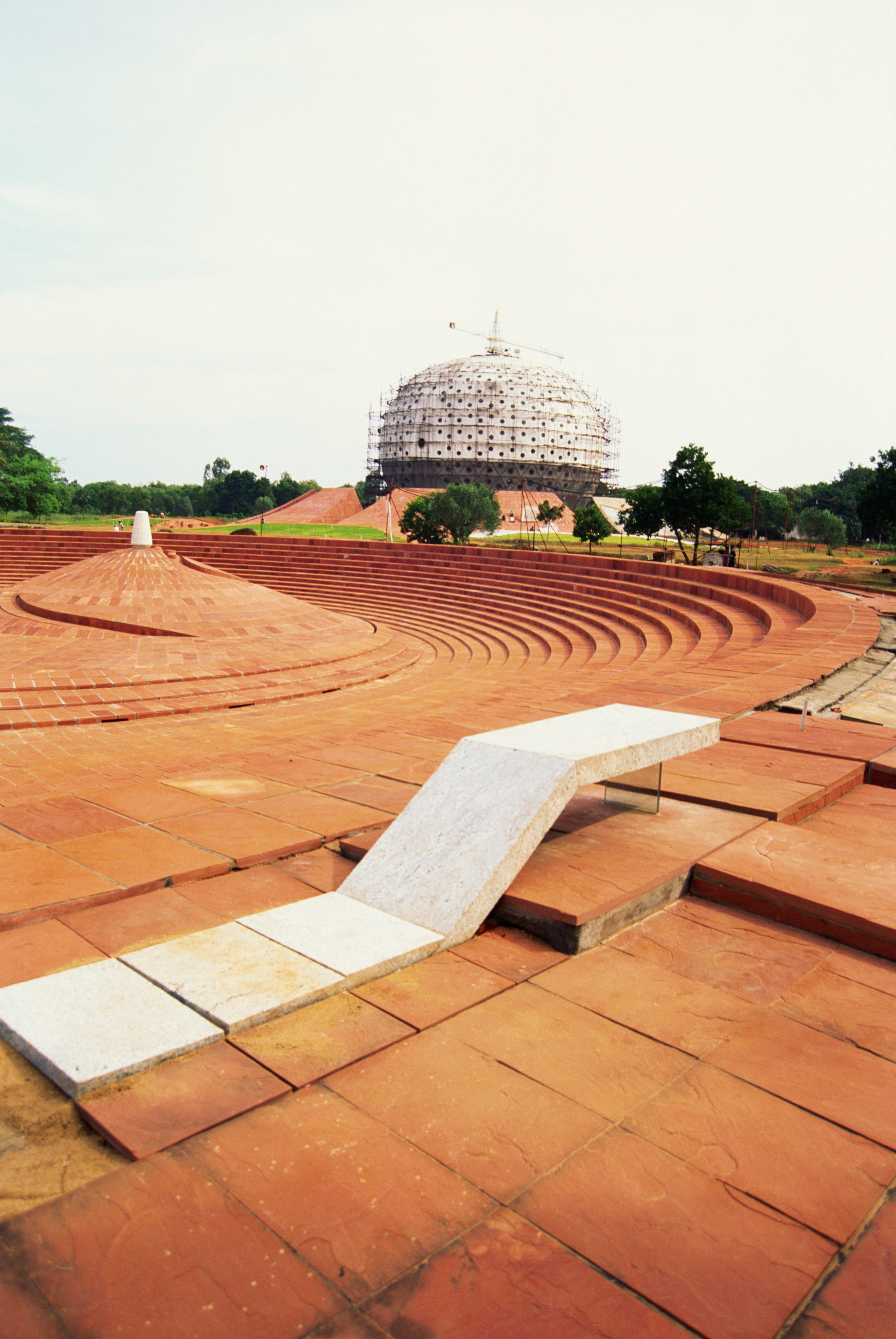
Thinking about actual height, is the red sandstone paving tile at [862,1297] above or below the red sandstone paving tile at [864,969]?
below

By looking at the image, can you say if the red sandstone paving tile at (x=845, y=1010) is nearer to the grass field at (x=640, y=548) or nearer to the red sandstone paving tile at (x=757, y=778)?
the red sandstone paving tile at (x=757, y=778)

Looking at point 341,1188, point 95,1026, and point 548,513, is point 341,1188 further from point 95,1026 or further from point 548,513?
point 548,513

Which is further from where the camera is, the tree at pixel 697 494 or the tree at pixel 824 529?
the tree at pixel 824 529

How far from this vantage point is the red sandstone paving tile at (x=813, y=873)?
341 cm

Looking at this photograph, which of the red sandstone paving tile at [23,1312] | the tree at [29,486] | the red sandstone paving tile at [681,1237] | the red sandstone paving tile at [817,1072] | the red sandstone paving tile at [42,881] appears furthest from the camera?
the tree at [29,486]

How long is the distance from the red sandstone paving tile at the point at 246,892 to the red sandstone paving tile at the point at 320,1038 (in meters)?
0.76

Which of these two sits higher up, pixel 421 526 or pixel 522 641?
pixel 421 526

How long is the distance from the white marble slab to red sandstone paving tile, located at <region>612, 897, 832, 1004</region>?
64 cm

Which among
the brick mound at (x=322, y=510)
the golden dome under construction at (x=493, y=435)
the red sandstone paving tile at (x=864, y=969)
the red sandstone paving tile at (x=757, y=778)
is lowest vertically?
the red sandstone paving tile at (x=864, y=969)

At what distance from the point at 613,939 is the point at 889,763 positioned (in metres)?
2.72

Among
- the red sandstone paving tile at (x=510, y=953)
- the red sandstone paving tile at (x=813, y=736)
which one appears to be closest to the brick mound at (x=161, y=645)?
the red sandstone paving tile at (x=813, y=736)

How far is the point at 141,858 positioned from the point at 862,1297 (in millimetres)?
3228

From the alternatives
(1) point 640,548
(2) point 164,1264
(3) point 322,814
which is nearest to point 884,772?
(3) point 322,814

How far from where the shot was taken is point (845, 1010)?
2.95 meters
